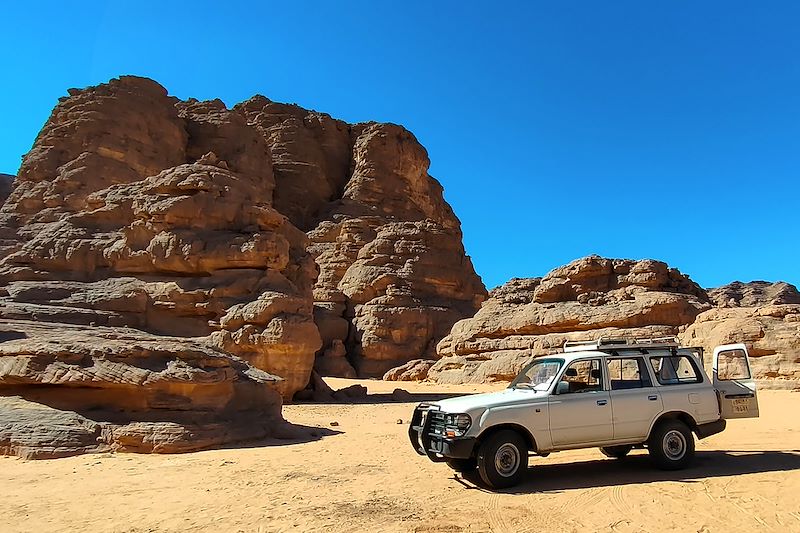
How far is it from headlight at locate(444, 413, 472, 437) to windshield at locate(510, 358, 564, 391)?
124 centimetres

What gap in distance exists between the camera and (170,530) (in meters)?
5.71

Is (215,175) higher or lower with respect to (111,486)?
higher

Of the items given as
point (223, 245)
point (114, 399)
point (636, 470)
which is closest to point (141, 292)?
point (223, 245)

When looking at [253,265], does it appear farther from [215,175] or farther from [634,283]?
[634,283]

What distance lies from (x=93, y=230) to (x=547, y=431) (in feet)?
71.5

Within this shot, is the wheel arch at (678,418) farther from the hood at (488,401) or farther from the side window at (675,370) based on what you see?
the hood at (488,401)

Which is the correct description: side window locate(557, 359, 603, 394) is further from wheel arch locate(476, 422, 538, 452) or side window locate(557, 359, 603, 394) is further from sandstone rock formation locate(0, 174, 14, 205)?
sandstone rock formation locate(0, 174, 14, 205)

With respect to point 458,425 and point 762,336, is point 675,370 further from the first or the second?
point 762,336

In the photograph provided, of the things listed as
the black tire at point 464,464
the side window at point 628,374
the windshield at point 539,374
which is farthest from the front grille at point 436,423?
the side window at point 628,374

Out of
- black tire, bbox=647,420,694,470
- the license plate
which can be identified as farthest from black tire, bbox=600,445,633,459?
the license plate

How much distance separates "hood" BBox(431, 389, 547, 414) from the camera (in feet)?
23.8

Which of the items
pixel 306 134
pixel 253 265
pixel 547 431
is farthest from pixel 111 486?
pixel 306 134

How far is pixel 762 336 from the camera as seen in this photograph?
21.4 metres

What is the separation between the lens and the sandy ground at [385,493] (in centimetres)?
583
